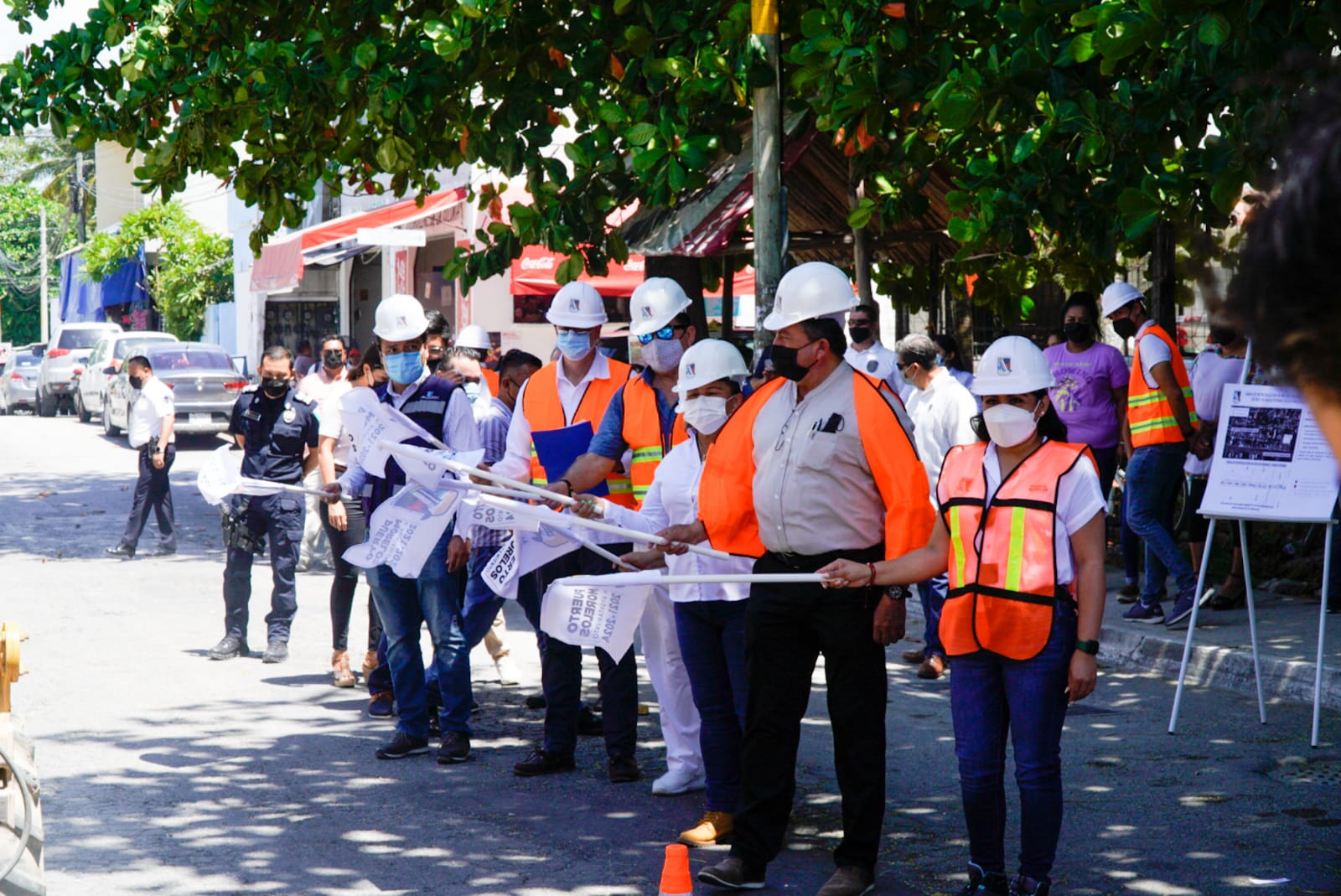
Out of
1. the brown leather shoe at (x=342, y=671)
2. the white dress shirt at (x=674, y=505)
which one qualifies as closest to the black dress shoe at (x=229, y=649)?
the brown leather shoe at (x=342, y=671)

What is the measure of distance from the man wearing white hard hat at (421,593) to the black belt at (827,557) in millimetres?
2260

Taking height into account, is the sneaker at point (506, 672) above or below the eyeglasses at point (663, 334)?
below

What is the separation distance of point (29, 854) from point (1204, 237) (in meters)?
3.71

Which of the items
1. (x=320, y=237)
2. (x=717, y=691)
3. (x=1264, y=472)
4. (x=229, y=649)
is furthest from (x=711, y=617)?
(x=320, y=237)

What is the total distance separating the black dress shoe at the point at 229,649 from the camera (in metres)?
9.48

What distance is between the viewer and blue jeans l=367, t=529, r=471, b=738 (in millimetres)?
7094

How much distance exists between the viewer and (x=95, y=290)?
5966cm

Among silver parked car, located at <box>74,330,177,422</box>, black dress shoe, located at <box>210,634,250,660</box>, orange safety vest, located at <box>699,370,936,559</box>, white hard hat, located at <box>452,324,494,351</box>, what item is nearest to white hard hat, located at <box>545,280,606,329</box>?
orange safety vest, located at <box>699,370,936,559</box>

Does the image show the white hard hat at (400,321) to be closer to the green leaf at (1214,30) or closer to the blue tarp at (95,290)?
the green leaf at (1214,30)

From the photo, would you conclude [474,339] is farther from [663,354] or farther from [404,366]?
[663,354]

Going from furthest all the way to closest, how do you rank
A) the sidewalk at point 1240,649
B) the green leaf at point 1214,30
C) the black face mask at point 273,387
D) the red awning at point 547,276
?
the red awning at point 547,276, the black face mask at point 273,387, the sidewalk at point 1240,649, the green leaf at point 1214,30

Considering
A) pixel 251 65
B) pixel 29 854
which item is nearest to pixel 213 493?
pixel 251 65

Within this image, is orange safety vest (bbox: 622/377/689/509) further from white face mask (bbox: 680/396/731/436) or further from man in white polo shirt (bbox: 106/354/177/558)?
man in white polo shirt (bbox: 106/354/177/558)

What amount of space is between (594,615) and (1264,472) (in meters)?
3.54
